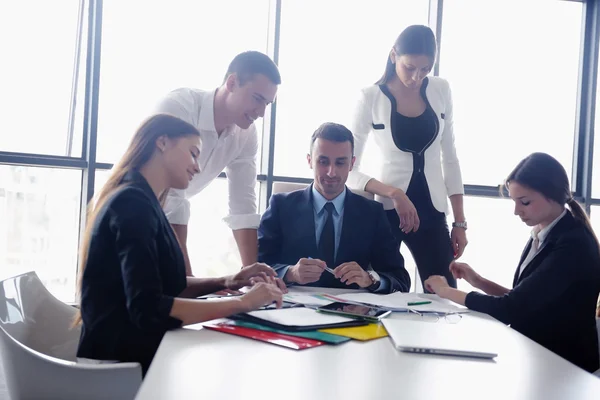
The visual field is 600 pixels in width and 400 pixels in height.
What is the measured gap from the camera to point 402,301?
5.74 ft

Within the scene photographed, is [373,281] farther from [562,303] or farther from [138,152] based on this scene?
[138,152]

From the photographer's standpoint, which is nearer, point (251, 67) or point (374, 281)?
point (374, 281)

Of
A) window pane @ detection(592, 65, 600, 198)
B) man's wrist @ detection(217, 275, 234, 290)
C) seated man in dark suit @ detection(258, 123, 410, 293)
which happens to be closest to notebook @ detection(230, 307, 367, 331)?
man's wrist @ detection(217, 275, 234, 290)

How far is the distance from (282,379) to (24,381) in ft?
2.05

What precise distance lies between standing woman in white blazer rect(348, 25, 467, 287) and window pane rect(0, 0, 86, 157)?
1.84 meters

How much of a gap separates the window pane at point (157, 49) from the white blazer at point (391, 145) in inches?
50.4

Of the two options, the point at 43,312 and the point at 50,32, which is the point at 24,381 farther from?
the point at 50,32

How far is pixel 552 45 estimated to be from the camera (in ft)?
13.9

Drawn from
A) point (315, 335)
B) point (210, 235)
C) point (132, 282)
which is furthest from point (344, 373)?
point (210, 235)

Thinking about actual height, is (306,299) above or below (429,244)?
below

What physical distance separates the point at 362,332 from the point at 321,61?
2.75 m

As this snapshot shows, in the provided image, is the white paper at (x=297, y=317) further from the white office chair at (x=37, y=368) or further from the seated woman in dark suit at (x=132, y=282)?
the white office chair at (x=37, y=368)

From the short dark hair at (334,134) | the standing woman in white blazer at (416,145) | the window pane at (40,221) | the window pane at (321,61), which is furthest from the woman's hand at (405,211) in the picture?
the window pane at (40,221)

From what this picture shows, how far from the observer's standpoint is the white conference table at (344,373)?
0.91 meters
